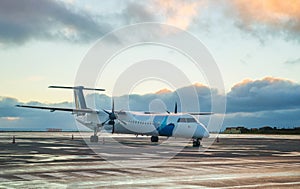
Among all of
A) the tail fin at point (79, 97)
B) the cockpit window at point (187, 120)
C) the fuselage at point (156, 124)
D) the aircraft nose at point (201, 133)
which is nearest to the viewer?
the aircraft nose at point (201, 133)

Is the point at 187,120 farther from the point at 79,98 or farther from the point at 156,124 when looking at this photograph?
the point at 79,98

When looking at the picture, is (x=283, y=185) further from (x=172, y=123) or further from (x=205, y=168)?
(x=172, y=123)

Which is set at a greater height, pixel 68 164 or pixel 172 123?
pixel 172 123

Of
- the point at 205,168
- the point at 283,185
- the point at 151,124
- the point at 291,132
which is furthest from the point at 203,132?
the point at 291,132

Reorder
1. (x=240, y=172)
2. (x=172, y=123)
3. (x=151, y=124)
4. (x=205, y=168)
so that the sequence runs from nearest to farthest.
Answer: (x=240, y=172)
(x=205, y=168)
(x=172, y=123)
(x=151, y=124)

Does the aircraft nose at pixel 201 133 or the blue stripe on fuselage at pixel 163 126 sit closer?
the aircraft nose at pixel 201 133

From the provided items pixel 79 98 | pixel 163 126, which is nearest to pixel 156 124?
pixel 163 126

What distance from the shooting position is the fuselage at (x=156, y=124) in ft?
117

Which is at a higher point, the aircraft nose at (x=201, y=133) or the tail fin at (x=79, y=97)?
the tail fin at (x=79, y=97)

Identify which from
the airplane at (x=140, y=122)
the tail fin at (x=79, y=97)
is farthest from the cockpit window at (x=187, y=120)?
the tail fin at (x=79, y=97)

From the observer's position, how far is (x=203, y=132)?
35094mm

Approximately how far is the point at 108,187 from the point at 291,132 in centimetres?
12102

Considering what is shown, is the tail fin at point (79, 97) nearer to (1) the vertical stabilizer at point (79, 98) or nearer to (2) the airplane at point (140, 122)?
(1) the vertical stabilizer at point (79, 98)

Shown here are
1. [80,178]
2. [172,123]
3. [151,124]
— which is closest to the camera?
[80,178]
